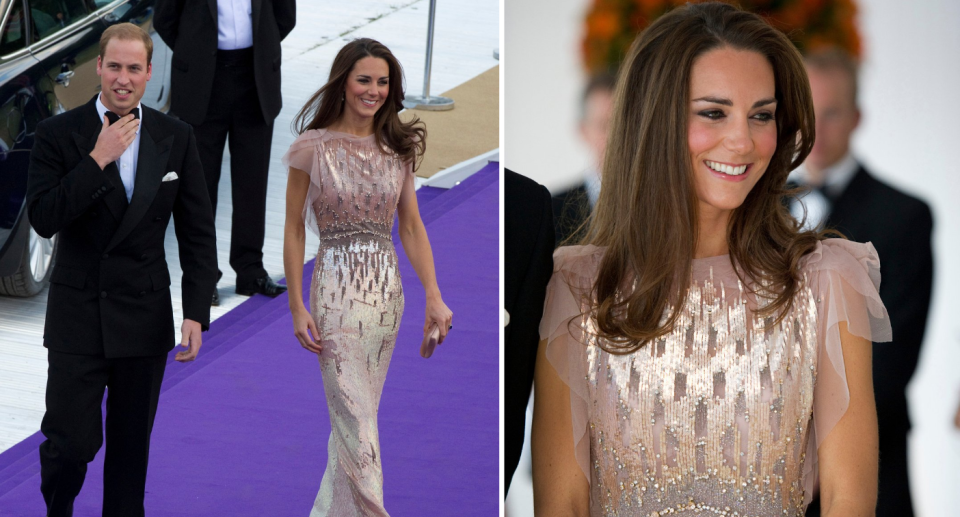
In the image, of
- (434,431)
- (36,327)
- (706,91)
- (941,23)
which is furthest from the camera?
(36,327)

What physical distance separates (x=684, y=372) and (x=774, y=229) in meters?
0.34

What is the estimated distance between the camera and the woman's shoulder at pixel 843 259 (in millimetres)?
2367

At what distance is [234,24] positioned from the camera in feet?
18.8

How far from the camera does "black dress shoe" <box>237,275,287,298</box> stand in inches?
239

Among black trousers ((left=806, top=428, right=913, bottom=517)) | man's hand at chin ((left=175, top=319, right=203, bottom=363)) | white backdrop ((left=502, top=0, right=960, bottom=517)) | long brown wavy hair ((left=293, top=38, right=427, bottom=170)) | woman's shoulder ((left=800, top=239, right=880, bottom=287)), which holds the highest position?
white backdrop ((left=502, top=0, right=960, bottom=517))

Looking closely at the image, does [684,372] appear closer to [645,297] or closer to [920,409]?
[645,297]

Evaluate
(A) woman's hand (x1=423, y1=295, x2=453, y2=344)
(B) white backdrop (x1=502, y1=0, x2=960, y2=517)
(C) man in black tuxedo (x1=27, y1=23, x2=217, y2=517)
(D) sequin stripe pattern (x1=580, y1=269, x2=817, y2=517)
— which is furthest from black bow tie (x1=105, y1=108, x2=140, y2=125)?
(D) sequin stripe pattern (x1=580, y1=269, x2=817, y2=517)

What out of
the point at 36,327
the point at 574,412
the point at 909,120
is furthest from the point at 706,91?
the point at 36,327

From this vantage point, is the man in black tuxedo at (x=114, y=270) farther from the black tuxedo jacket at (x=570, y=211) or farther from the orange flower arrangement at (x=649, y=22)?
the orange flower arrangement at (x=649, y=22)

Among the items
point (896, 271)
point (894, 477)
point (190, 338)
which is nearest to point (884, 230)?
point (896, 271)

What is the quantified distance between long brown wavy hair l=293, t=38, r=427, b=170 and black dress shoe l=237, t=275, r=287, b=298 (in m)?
2.28

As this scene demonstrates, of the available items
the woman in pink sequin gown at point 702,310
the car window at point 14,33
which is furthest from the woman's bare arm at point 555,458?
the car window at point 14,33

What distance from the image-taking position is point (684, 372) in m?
2.43

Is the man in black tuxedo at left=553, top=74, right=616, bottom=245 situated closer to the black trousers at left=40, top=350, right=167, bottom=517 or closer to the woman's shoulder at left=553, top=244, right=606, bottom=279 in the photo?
the woman's shoulder at left=553, top=244, right=606, bottom=279
